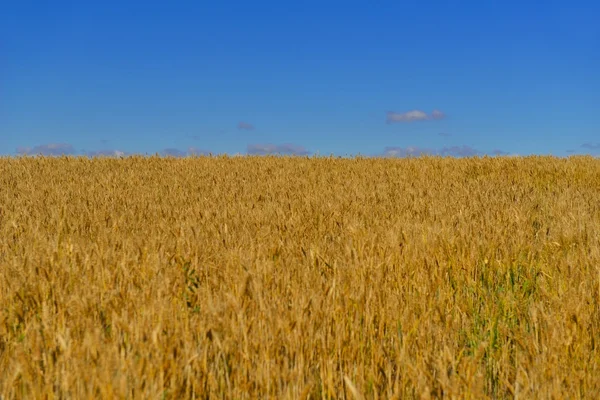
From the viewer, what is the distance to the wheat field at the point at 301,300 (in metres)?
2.20

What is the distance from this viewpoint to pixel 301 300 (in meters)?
2.73

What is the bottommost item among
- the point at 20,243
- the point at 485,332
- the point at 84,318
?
the point at 485,332

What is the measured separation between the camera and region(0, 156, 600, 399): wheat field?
220 cm

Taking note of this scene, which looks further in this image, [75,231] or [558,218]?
[558,218]

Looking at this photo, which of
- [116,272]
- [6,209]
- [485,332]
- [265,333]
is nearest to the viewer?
[265,333]

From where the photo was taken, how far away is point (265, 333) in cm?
253

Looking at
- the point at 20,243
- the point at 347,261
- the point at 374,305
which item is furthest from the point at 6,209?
the point at 374,305

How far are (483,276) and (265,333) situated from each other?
249cm

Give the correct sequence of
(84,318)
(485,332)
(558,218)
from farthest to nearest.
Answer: (558,218) → (485,332) → (84,318)

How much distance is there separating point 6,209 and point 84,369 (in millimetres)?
5900

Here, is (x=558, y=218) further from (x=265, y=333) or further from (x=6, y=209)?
(x=6, y=209)

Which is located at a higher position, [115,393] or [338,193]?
[338,193]

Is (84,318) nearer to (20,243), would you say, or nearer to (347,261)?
(347,261)

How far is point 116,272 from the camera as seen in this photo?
3.53 m
